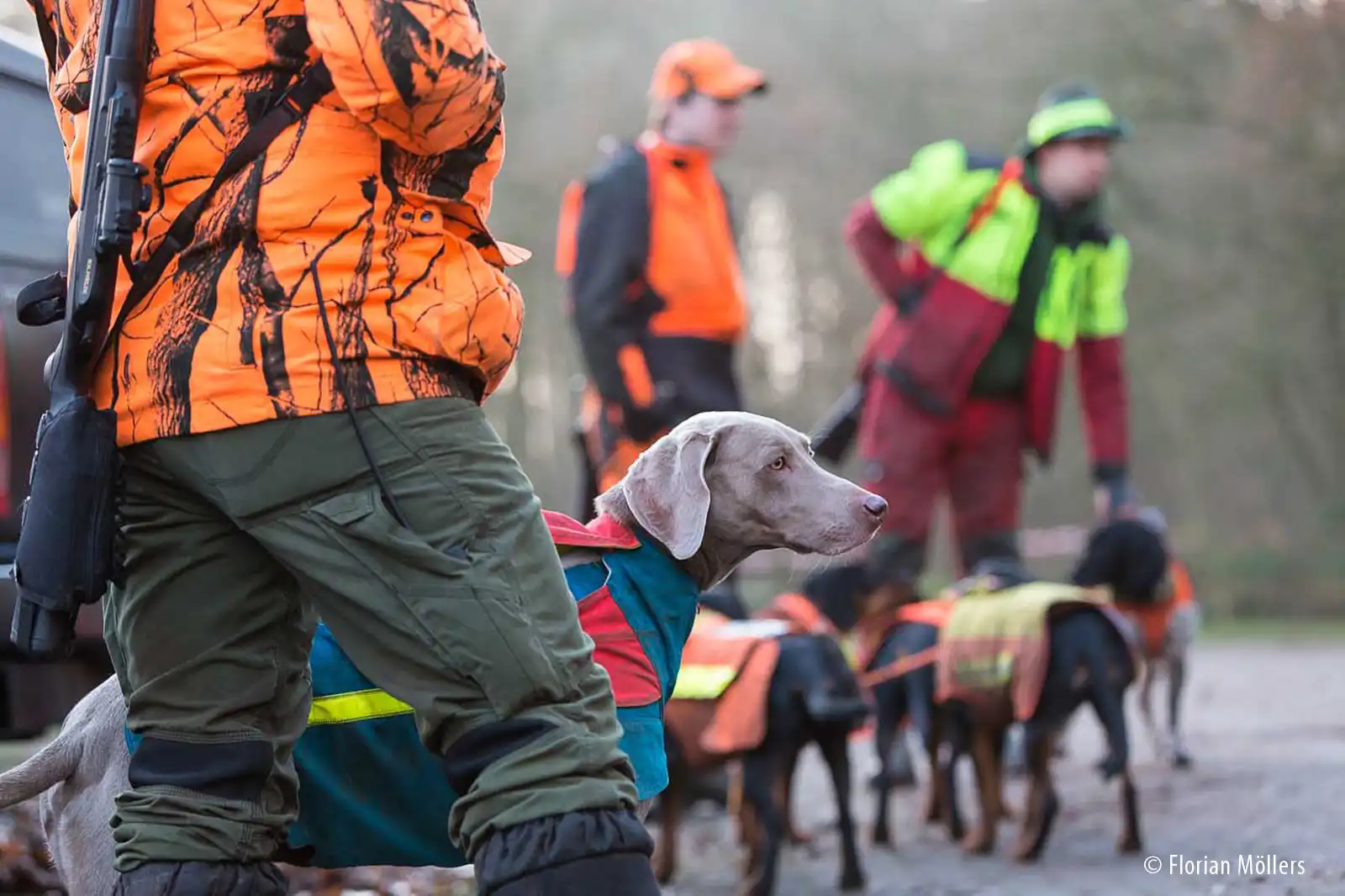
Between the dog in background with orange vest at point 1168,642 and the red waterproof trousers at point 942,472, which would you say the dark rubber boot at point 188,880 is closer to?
the red waterproof trousers at point 942,472

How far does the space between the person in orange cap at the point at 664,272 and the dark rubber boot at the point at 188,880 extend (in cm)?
392

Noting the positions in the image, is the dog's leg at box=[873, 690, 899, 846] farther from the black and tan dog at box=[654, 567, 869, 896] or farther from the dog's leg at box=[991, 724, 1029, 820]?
the black and tan dog at box=[654, 567, 869, 896]

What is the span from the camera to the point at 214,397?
2135mm

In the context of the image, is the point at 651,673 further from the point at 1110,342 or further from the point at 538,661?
the point at 1110,342

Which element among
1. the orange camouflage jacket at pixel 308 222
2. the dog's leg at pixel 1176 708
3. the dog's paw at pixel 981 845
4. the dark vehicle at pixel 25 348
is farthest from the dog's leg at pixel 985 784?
the orange camouflage jacket at pixel 308 222

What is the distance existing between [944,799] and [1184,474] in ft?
62.2

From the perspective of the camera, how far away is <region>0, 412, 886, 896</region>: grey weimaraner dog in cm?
269

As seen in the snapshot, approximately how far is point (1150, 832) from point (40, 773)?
4301 mm

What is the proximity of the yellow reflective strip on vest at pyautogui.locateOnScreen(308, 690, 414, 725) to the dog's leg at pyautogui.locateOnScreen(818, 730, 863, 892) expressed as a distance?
268cm

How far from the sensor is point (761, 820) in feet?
16.0

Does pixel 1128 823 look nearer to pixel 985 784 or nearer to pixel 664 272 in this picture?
pixel 985 784

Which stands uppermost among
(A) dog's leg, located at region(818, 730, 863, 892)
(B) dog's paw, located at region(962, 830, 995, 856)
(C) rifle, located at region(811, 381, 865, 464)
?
(C) rifle, located at region(811, 381, 865, 464)

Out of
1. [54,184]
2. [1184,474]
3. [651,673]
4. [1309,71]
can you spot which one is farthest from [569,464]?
[651,673]

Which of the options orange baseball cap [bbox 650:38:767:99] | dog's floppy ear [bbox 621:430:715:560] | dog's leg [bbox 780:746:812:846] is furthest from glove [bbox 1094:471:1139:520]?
dog's floppy ear [bbox 621:430:715:560]
